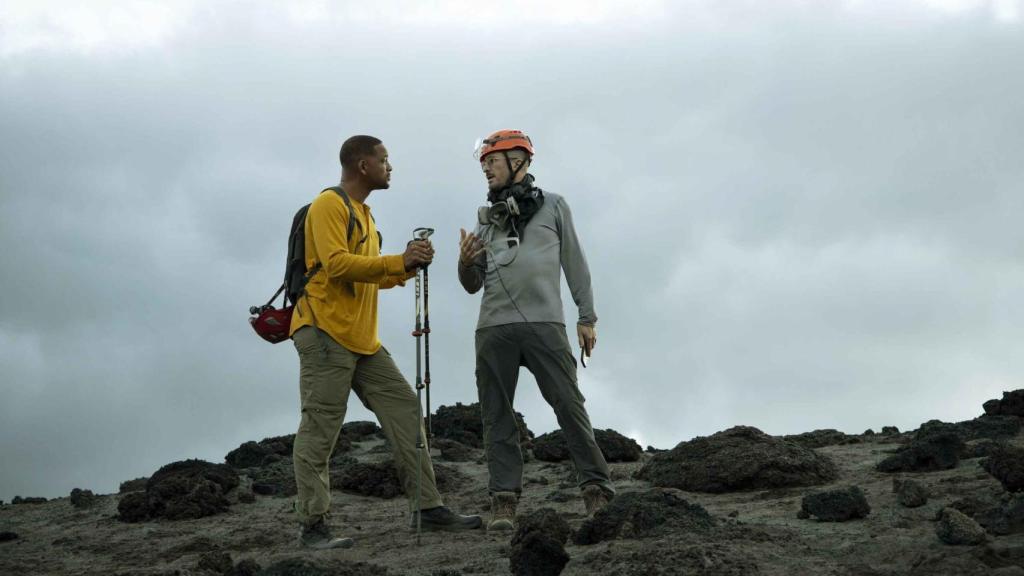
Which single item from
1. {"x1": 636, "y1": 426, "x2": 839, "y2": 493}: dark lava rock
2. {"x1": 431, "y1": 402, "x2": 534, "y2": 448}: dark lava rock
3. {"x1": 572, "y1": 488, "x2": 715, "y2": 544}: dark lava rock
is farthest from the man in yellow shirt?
{"x1": 431, "y1": 402, "x2": 534, "y2": 448}: dark lava rock

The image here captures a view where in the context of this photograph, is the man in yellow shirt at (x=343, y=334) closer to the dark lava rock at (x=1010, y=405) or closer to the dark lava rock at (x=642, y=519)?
the dark lava rock at (x=642, y=519)

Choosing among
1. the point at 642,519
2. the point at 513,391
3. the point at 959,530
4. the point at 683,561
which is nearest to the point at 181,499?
the point at 513,391

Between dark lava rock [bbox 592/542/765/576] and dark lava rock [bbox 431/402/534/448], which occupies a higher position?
dark lava rock [bbox 431/402/534/448]

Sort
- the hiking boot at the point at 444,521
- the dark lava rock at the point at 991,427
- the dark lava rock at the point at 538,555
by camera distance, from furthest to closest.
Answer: the dark lava rock at the point at 991,427 → the hiking boot at the point at 444,521 → the dark lava rock at the point at 538,555

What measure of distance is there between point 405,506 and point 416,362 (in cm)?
279

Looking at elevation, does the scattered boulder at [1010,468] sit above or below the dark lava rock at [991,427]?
below

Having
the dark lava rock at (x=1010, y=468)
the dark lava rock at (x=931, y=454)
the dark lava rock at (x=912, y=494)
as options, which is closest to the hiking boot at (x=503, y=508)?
the dark lava rock at (x=912, y=494)

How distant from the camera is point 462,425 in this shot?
1451 centimetres

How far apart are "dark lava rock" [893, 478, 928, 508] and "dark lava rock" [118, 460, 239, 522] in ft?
20.1

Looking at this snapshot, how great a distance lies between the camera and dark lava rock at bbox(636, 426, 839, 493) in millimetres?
9602

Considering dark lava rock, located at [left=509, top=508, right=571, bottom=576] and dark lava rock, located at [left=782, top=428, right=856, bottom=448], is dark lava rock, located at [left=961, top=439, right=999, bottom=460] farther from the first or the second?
dark lava rock, located at [left=509, top=508, right=571, bottom=576]

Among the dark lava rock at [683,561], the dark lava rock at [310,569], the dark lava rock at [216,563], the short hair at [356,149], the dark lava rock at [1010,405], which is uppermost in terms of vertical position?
the short hair at [356,149]

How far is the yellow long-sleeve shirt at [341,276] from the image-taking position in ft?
24.1

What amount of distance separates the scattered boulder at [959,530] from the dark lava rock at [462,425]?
766 centimetres
